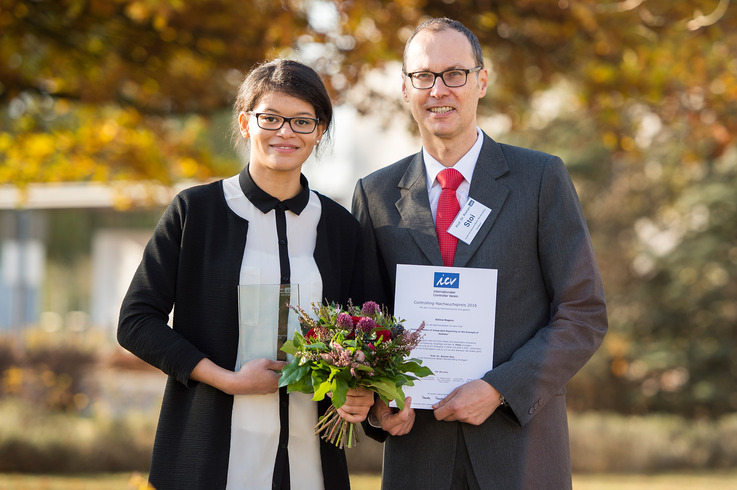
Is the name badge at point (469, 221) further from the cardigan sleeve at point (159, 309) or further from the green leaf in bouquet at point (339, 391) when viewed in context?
the cardigan sleeve at point (159, 309)

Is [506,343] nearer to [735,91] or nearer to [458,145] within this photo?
[458,145]

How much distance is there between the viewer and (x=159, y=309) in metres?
2.94

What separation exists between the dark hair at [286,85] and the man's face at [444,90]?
0.37 metres

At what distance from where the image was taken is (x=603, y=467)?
10734 millimetres

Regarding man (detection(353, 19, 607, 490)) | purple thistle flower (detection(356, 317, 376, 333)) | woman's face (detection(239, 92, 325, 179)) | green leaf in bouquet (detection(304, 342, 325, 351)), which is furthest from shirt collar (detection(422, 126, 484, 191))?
green leaf in bouquet (detection(304, 342, 325, 351))

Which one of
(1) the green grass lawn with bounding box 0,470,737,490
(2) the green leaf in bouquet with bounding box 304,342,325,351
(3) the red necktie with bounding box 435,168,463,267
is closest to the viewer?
(2) the green leaf in bouquet with bounding box 304,342,325,351

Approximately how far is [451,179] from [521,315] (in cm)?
58

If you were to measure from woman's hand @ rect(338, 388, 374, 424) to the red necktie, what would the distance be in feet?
1.98

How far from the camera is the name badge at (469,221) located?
313 centimetres

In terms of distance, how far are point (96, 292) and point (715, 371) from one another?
19.6 meters

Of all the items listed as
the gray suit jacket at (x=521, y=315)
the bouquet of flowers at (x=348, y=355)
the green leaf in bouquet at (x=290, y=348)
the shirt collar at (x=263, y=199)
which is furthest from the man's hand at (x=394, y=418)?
the shirt collar at (x=263, y=199)

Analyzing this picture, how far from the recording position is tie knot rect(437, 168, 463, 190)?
326cm

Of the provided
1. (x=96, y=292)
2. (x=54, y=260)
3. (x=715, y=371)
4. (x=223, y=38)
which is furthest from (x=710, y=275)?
(x=54, y=260)

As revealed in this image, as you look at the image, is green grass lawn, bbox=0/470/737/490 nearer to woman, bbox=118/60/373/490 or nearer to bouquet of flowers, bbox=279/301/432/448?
woman, bbox=118/60/373/490
